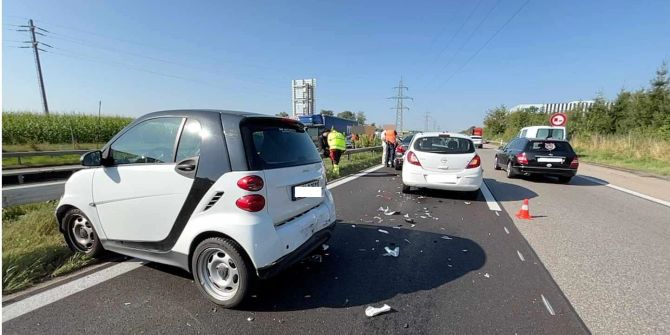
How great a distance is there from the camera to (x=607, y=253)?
457cm

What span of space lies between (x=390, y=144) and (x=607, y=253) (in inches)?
409

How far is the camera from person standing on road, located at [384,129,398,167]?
1440cm

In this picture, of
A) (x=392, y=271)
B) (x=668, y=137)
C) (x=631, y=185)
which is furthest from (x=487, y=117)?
(x=392, y=271)

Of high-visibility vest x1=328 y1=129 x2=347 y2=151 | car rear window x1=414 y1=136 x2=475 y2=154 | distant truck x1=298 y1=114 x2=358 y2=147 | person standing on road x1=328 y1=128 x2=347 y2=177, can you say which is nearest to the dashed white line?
car rear window x1=414 y1=136 x2=475 y2=154

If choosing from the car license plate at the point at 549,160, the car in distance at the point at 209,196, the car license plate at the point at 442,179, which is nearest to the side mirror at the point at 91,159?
the car in distance at the point at 209,196

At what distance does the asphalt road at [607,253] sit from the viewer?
3.06 metres

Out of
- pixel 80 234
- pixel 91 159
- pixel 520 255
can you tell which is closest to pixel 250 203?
pixel 91 159

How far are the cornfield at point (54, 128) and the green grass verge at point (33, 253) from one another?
26734 mm

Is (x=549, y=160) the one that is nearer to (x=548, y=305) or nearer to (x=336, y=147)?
(x=336, y=147)

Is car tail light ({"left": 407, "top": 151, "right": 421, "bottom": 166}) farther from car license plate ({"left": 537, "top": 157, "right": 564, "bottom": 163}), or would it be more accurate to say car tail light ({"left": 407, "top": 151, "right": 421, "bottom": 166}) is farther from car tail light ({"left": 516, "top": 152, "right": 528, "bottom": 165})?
car license plate ({"left": 537, "top": 157, "right": 564, "bottom": 163})

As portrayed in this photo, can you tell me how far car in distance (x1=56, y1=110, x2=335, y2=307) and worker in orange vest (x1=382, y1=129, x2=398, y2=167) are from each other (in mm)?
10950

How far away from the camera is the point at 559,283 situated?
364 cm

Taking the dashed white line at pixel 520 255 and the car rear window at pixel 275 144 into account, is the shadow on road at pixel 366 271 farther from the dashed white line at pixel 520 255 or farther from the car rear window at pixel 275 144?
the car rear window at pixel 275 144

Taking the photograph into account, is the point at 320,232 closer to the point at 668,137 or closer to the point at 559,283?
the point at 559,283
